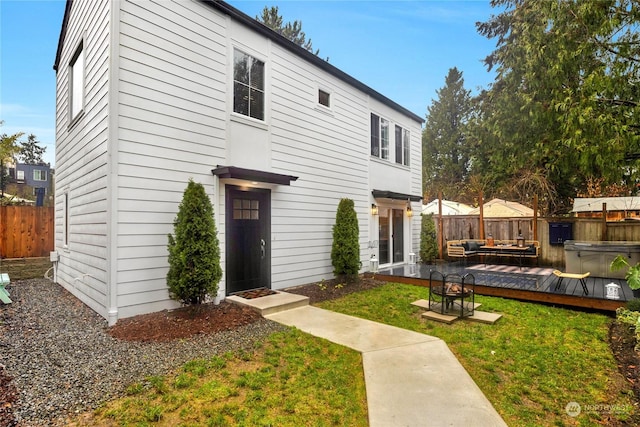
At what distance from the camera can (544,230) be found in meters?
11.1

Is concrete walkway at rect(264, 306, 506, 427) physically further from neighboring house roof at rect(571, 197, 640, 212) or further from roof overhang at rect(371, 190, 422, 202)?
neighboring house roof at rect(571, 197, 640, 212)

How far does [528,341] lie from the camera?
15.4ft

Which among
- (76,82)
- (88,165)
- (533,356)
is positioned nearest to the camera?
(533,356)

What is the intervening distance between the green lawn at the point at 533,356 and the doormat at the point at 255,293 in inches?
54.0

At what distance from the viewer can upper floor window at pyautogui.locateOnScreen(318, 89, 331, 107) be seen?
9.02 metres

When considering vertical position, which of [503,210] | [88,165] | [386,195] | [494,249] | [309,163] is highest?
[309,163]

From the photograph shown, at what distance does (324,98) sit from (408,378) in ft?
25.5

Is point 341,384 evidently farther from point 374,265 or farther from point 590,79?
point 590,79

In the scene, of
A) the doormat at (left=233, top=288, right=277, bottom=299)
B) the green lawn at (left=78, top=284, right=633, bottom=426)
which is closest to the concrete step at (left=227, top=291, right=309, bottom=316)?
the doormat at (left=233, top=288, right=277, bottom=299)

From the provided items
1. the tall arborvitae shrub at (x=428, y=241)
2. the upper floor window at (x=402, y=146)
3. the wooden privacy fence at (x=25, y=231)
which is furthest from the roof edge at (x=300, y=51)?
the wooden privacy fence at (x=25, y=231)

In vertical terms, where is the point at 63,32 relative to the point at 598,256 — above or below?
above

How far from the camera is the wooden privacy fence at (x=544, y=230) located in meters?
9.93

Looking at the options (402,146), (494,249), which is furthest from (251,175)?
(494,249)

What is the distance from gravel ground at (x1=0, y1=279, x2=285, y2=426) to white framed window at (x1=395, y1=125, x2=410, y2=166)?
8.90 meters
